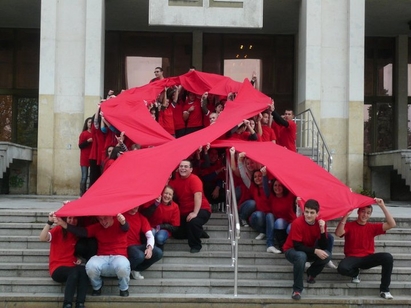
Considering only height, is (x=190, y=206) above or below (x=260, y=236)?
above

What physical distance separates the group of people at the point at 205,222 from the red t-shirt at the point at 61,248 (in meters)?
0.01

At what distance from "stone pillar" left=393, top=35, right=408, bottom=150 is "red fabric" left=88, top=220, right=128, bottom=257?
16.2 meters

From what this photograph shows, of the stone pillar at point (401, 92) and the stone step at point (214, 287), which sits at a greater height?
the stone pillar at point (401, 92)

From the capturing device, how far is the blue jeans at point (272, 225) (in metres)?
8.90

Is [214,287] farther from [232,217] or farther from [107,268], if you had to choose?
[107,268]

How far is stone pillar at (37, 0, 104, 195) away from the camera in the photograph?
16.3 m

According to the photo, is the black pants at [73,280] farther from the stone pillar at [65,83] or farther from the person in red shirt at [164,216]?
the stone pillar at [65,83]

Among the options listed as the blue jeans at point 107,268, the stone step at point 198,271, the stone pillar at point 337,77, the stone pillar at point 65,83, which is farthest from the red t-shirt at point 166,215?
the stone pillar at point 337,77

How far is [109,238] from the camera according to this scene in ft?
25.8

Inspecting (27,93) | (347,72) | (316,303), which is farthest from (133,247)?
(27,93)

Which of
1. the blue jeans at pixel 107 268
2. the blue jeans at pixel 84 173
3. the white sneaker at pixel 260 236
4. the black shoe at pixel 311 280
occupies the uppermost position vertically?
the blue jeans at pixel 84 173

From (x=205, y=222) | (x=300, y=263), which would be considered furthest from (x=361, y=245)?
(x=205, y=222)

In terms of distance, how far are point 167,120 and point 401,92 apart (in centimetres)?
1288

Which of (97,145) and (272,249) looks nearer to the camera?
(272,249)
